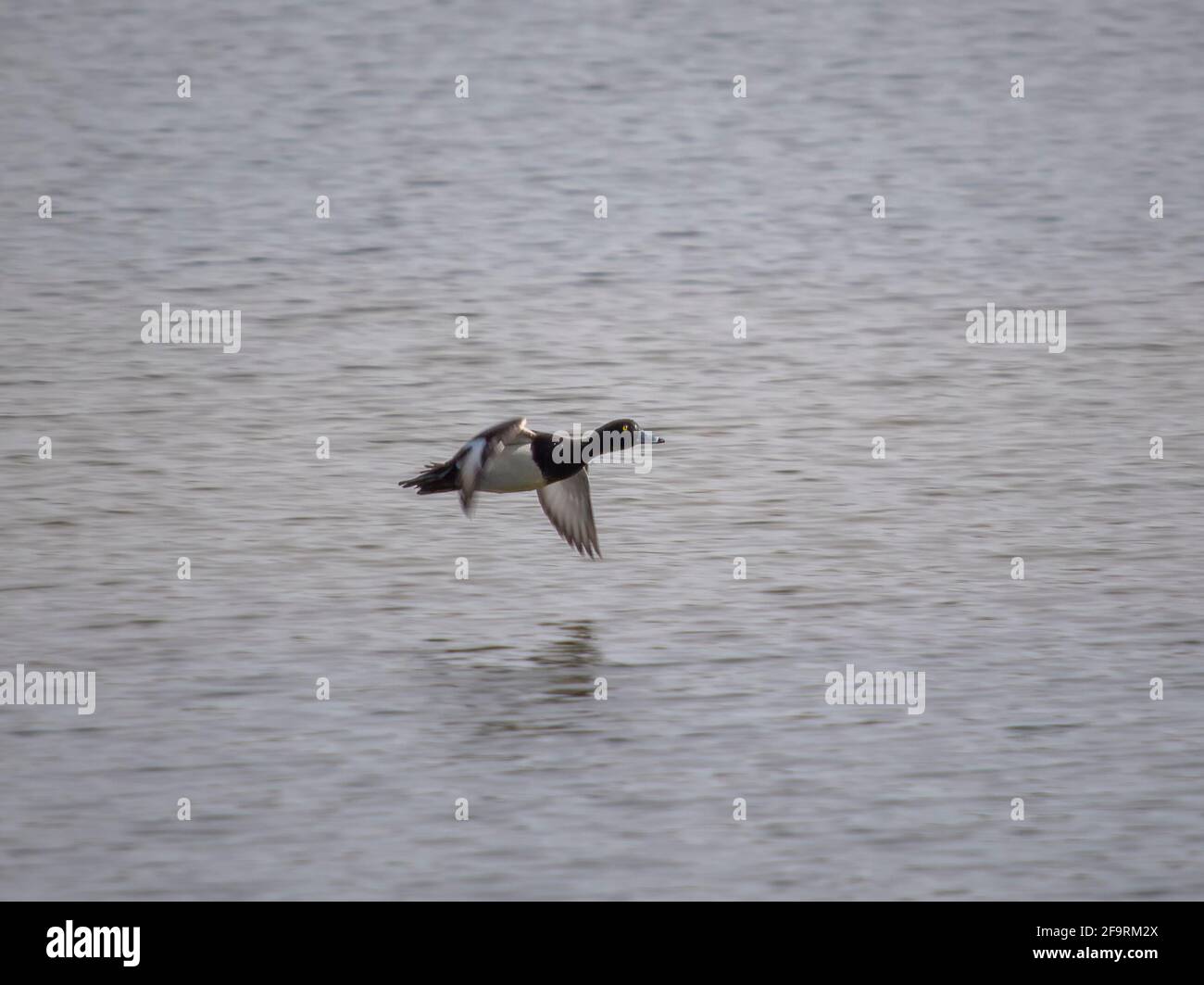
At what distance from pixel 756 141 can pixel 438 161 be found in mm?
3664

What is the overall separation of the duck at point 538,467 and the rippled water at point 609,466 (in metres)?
0.42

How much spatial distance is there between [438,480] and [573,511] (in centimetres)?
89

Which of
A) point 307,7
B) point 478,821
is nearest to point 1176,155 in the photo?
point 307,7

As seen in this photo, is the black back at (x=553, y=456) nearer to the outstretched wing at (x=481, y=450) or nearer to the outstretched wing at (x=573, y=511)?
the outstretched wing at (x=481, y=450)

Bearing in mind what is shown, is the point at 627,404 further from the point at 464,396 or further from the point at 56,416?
the point at 56,416

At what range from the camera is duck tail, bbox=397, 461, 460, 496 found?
1082 centimetres

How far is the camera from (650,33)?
82.2 ft

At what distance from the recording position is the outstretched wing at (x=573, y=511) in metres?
11.3

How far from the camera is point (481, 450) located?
10.5 m

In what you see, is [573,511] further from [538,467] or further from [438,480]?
[438,480]

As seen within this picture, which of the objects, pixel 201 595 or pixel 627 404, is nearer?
pixel 201 595

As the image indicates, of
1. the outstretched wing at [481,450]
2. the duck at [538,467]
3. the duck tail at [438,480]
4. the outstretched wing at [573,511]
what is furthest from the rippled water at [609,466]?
the outstretched wing at [481,450]

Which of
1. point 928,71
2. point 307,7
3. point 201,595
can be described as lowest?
point 201,595

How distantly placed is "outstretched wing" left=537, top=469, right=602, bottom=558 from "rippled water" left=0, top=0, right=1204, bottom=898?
0.83 ft
